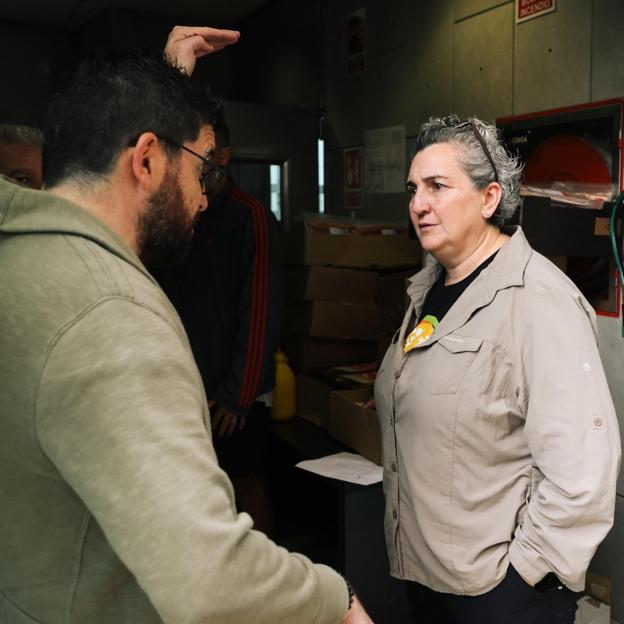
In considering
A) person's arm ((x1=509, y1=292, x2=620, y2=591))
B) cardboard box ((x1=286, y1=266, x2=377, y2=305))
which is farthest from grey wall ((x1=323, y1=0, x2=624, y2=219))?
person's arm ((x1=509, y1=292, x2=620, y2=591))

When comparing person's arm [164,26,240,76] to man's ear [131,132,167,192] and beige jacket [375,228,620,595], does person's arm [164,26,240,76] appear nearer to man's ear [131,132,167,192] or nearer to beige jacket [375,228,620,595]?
man's ear [131,132,167,192]

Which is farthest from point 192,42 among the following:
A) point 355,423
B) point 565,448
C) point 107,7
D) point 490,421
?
point 107,7

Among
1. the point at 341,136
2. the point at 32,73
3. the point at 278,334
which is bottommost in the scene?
the point at 278,334

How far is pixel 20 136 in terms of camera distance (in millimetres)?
2150

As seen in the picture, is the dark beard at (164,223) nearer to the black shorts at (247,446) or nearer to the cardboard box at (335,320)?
the black shorts at (247,446)

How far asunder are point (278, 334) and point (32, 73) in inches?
144

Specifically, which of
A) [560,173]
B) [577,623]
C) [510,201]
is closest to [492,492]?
[510,201]

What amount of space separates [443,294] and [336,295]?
1.22 m

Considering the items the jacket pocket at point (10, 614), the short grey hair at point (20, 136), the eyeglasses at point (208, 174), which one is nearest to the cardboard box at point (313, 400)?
the short grey hair at point (20, 136)

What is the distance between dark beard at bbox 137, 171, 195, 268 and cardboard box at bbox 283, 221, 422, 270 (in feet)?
6.09

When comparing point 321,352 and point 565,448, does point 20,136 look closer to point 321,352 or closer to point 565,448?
point 321,352

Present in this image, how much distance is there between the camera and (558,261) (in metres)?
2.33

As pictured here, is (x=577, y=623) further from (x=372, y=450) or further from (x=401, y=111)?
(x=401, y=111)

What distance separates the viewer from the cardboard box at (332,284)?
290cm
